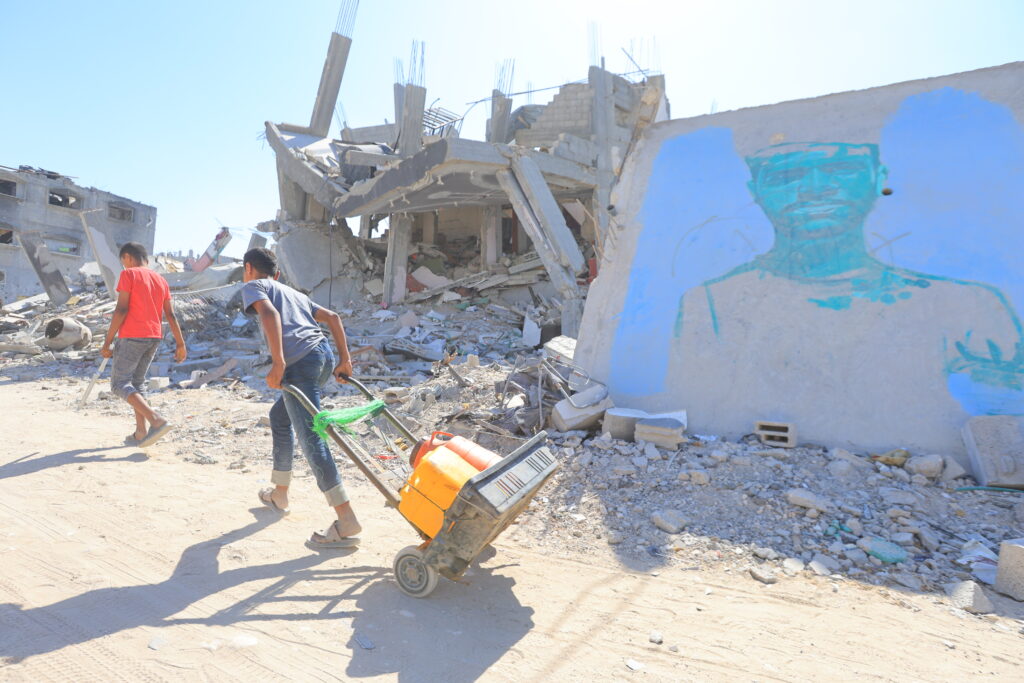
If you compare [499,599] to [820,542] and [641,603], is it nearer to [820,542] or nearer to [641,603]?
[641,603]

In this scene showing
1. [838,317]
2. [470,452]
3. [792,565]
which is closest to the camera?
[470,452]

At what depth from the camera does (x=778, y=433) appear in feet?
15.3

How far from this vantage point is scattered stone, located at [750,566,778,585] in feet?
9.71

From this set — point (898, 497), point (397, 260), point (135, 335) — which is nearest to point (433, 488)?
point (898, 497)

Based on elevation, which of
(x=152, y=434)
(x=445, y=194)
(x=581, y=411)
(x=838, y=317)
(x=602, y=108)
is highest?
(x=602, y=108)

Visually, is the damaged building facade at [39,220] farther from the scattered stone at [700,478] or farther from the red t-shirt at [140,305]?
the scattered stone at [700,478]

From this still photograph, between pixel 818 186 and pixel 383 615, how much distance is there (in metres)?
5.15

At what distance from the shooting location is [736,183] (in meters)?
5.68

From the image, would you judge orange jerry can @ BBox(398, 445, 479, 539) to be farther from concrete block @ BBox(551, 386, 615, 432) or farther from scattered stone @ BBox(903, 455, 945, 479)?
scattered stone @ BBox(903, 455, 945, 479)

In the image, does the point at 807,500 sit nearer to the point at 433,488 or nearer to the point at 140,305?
the point at 433,488

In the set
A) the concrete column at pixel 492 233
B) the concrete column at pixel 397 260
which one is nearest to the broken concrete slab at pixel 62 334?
the concrete column at pixel 397 260

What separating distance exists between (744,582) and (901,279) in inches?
130

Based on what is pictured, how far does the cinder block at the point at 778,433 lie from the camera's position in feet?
15.2

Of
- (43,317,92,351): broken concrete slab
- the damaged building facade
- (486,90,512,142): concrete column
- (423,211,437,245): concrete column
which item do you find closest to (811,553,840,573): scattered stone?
(43,317,92,351): broken concrete slab
